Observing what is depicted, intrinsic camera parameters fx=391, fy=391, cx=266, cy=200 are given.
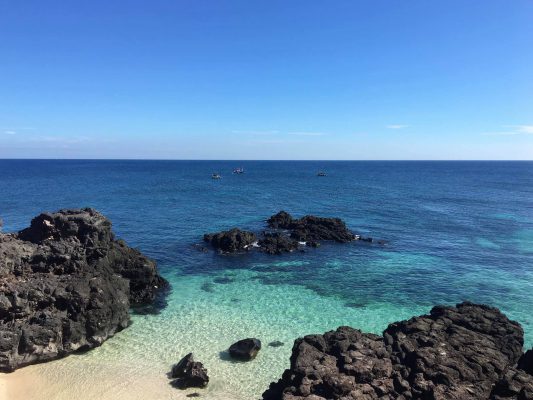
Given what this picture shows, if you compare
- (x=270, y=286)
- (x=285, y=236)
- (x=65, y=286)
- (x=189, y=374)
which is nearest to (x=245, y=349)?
(x=189, y=374)

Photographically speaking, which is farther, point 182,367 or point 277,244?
point 277,244

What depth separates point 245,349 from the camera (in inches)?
1024

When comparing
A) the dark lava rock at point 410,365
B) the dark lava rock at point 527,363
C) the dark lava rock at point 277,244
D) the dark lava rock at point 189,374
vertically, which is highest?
the dark lava rock at point 410,365

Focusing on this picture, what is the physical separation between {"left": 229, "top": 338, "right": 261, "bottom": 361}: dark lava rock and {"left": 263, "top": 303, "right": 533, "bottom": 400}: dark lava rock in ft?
20.9

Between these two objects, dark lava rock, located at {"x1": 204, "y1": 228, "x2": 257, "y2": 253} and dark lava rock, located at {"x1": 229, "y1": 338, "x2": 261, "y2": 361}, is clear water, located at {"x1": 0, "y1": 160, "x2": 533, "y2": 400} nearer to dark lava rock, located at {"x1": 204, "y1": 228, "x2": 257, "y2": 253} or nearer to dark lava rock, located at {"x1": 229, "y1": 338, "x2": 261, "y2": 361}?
dark lava rock, located at {"x1": 229, "y1": 338, "x2": 261, "y2": 361}

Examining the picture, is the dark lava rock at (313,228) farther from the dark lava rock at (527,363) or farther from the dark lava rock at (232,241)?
the dark lava rock at (527,363)

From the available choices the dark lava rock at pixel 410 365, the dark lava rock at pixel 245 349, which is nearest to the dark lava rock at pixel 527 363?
the dark lava rock at pixel 410 365

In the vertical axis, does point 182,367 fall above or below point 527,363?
below

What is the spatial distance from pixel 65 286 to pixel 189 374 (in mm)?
12697

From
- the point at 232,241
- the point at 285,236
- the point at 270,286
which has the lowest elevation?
the point at 270,286

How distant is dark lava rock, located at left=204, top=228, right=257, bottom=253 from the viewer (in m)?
51.6

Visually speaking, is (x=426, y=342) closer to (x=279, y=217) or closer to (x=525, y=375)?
(x=525, y=375)

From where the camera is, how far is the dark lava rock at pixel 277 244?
52131mm

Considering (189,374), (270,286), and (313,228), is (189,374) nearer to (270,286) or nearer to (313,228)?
(270,286)
